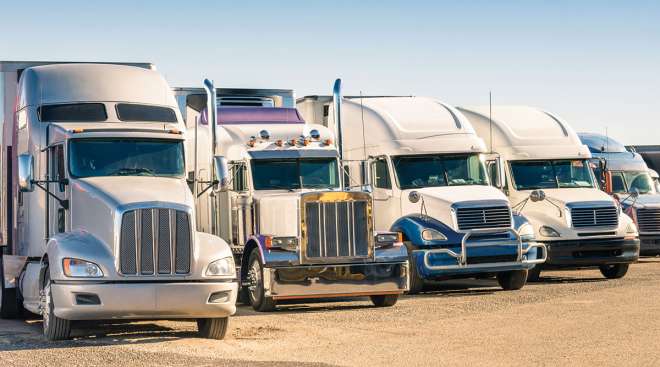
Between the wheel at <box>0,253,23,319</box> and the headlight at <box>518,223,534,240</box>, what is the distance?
30.8ft

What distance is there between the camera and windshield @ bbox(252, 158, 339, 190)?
22016mm

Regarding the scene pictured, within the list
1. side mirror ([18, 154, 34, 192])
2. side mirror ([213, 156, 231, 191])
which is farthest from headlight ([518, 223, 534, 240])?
side mirror ([18, 154, 34, 192])

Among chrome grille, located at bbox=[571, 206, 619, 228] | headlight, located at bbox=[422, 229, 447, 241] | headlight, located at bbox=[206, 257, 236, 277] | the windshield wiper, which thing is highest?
the windshield wiper

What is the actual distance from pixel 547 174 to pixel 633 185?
7412 mm

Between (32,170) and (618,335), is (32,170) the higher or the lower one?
the higher one

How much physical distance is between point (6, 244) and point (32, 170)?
2.54 m

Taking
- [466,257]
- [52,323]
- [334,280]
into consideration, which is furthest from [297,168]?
[52,323]

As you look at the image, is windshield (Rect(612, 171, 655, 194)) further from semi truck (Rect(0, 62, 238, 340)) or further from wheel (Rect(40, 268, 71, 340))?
wheel (Rect(40, 268, 71, 340))

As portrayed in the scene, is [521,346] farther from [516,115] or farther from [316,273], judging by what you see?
[516,115]

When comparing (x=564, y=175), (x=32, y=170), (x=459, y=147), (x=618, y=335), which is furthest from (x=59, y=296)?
(x=564, y=175)

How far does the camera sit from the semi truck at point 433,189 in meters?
23.3

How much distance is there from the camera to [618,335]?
15914 mm

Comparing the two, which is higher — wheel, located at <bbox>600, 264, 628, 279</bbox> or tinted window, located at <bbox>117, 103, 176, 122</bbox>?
tinted window, located at <bbox>117, 103, 176, 122</bbox>

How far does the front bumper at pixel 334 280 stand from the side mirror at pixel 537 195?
21.7 ft
